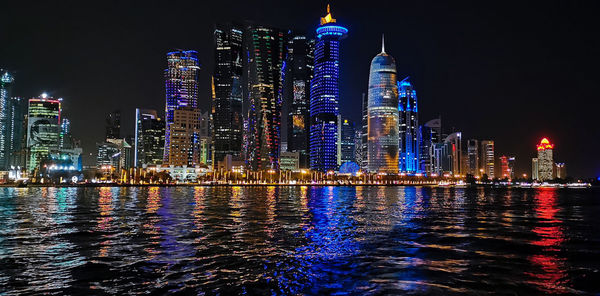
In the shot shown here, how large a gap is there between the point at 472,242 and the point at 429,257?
828 cm

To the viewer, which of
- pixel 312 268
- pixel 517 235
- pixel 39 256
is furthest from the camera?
pixel 517 235

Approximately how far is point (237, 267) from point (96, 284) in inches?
246

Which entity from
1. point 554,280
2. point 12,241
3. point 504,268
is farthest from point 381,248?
point 12,241

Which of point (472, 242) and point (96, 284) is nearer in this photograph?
point (96, 284)

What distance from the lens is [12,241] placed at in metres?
28.7

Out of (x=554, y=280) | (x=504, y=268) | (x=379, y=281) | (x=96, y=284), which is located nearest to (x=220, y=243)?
(x=96, y=284)

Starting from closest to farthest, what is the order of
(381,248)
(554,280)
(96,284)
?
(96,284) → (554,280) → (381,248)

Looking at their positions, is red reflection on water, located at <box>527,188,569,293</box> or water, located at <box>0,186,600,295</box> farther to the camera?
red reflection on water, located at <box>527,188,569,293</box>

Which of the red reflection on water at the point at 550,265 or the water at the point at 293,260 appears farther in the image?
the red reflection on water at the point at 550,265

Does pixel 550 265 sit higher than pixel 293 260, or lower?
lower

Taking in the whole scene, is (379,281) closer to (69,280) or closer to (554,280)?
(554,280)

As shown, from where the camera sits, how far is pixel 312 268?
67.6ft

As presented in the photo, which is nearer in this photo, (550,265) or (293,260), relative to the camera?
(550,265)

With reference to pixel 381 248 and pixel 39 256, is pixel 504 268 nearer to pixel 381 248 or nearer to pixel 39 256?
pixel 381 248
